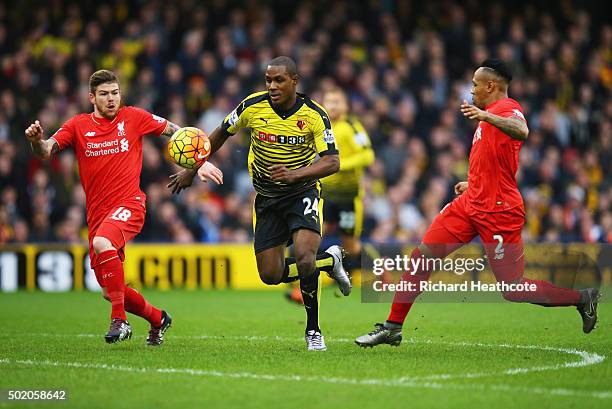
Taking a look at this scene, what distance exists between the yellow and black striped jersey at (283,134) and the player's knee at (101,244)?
4.80 feet

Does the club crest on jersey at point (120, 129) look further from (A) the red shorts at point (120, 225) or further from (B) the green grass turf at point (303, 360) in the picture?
(B) the green grass turf at point (303, 360)

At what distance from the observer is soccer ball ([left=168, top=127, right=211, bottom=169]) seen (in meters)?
9.54

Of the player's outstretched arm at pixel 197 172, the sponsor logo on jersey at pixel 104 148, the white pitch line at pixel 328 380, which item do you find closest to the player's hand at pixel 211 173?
the player's outstretched arm at pixel 197 172

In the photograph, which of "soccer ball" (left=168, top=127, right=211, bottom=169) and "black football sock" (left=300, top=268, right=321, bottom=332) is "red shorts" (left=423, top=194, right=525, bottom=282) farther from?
"soccer ball" (left=168, top=127, right=211, bottom=169)

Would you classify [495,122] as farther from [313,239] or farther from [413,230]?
[413,230]

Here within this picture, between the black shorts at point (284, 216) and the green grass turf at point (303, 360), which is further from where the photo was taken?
the black shorts at point (284, 216)

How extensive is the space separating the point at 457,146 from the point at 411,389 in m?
14.1

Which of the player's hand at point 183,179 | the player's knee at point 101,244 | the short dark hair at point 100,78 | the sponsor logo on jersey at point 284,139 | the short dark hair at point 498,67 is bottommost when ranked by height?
the player's knee at point 101,244

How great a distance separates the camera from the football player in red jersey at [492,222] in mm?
9266

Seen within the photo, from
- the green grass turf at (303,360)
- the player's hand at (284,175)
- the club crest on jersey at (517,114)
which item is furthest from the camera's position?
the player's hand at (284,175)

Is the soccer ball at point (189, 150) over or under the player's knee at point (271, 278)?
over

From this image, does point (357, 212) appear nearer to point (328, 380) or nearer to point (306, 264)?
point (306, 264)

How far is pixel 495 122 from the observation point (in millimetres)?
8773

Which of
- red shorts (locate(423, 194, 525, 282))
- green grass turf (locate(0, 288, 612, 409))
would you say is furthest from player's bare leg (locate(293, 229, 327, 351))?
red shorts (locate(423, 194, 525, 282))
